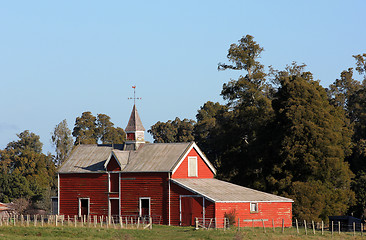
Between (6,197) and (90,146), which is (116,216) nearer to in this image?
(90,146)

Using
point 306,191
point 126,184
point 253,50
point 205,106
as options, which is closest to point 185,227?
point 126,184

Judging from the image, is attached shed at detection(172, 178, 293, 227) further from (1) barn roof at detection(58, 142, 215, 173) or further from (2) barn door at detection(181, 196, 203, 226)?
(1) barn roof at detection(58, 142, 215, 173)

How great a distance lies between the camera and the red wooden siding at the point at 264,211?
5477cm

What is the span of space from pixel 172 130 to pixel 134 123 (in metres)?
75.6

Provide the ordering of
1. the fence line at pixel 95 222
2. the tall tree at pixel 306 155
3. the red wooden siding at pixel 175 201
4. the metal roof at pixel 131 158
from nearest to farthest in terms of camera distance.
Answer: the fence line at pixel 95 222 → the red wooden siding at pixel 175 201 → the metal roof at pixel 131 158 → the tall tree at pixel 306 155

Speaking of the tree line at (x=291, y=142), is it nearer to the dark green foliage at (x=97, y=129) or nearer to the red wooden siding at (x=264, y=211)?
the red wooden siding at (x=264, y=211)

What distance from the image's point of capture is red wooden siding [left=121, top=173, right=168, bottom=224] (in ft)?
192

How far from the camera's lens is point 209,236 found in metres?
46.7

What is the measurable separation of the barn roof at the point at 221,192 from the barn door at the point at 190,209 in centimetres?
80

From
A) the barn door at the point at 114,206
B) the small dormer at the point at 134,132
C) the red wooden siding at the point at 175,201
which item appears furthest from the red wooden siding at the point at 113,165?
the red wooden siding at the point at 175,201

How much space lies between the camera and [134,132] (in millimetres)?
65000

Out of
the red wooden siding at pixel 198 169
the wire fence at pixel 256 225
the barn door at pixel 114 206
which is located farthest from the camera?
the barn door at pixel 114 206

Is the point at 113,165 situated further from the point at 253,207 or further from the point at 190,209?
the point at 253,207

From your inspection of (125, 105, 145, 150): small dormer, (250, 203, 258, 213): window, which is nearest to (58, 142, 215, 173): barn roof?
(125, 105, 145, 150): small dormer
